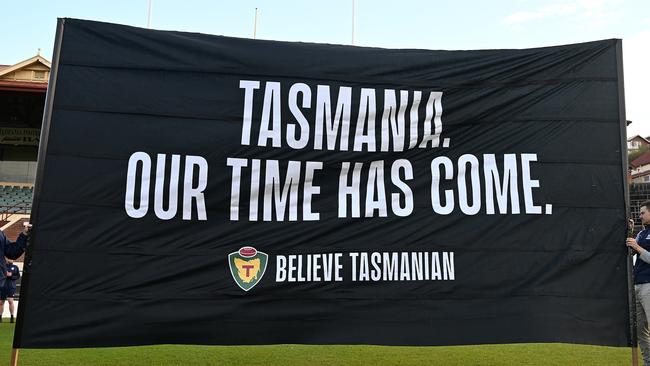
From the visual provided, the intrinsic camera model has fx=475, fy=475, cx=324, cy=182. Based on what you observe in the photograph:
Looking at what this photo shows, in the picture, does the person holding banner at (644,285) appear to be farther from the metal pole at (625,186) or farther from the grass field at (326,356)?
the grass field at (326,356)

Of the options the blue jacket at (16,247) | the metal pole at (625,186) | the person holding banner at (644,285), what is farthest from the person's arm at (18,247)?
the person holding banner at (644,285)

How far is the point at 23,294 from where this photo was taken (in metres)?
3.47

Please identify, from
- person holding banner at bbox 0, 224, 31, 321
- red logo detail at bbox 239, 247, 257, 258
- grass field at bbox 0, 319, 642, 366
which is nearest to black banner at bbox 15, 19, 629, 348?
red logo detail at bbox 239, 247, 257, 258

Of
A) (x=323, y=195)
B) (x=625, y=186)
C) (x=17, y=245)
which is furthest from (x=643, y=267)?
(x=17, y=245)

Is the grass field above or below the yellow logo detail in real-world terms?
below

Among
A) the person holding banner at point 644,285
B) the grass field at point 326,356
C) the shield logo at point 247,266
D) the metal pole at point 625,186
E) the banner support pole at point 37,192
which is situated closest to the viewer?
the banner support pole at point 37,192

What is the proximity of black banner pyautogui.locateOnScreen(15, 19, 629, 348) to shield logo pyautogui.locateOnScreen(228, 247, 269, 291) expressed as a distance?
0.05 feet

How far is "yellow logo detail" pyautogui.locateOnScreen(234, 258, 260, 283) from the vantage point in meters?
3.78

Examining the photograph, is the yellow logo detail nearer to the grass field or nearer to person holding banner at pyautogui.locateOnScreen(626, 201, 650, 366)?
the grass field

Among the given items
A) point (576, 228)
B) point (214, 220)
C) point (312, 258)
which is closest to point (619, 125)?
point (576, 228)

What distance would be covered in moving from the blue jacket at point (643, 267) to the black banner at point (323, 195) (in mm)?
636

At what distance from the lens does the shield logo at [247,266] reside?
378 cm

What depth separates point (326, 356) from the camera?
20.3 ft

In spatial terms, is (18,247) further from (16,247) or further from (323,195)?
(323,195)
